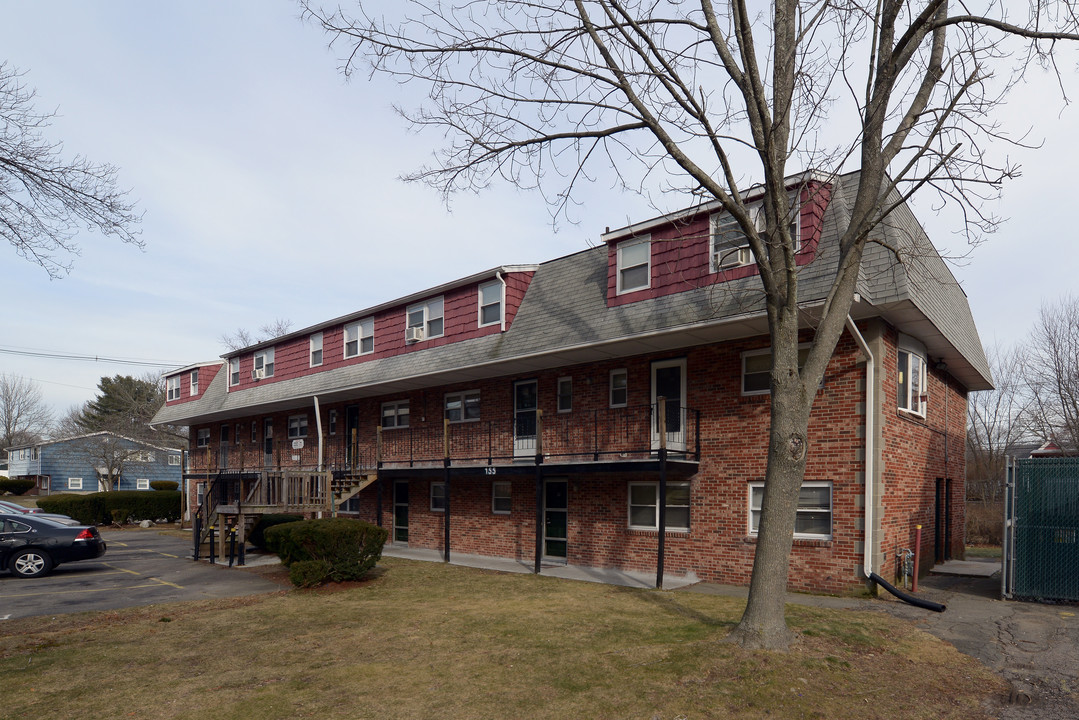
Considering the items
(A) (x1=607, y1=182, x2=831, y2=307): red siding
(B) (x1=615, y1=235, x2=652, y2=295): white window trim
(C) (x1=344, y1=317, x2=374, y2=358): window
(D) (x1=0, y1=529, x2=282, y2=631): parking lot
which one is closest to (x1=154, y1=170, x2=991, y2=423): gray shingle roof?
(A) (x1=607, y1=182, x2=831, y2=307): red siding

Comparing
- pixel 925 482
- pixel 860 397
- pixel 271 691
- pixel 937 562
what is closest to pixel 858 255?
pixel 860 397

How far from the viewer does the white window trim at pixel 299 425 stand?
26297mm

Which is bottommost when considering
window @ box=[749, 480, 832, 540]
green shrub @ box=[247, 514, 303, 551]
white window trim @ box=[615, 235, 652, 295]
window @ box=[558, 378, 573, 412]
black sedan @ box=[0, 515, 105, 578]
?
green shrub @ box=[247, 514, 303, 551]

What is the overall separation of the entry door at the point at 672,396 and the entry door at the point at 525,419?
3651 mm

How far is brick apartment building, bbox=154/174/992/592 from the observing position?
41.5ft

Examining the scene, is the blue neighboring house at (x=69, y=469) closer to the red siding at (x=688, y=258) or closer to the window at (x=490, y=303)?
the window at (x=490, y=303)

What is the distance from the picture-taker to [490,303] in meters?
19.0

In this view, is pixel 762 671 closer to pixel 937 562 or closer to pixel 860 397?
pixel 860 397

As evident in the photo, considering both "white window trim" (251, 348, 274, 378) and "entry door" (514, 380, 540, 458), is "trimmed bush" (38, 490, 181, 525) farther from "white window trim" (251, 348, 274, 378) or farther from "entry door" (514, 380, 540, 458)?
"entry door" (514, 380, 540, 458)

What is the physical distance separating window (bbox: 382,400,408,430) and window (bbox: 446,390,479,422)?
2.15 m

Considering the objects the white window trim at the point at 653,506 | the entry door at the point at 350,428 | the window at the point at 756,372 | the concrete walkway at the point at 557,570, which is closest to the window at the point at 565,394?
the white window trim at the point at 653,506

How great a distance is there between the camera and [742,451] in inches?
547

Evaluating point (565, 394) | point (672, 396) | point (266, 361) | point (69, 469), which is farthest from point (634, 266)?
point (69, 469)

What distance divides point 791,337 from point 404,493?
52.0 ft
